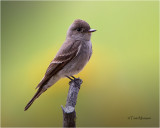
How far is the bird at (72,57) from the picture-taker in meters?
4.03

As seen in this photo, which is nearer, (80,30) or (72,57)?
(72,57)

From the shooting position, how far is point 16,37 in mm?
5445

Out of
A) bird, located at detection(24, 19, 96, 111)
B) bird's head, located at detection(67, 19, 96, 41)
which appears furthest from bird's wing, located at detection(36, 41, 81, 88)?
bird's head, located at detection(67, 19, 96, 41)

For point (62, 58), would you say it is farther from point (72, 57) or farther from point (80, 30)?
point (80, 30)

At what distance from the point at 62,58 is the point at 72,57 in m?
0.13

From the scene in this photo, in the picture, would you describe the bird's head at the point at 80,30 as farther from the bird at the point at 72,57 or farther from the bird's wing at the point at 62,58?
the bird's wing at the point at 62,58

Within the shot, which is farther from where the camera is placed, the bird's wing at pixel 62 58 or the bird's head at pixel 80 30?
the bird's head at pixel 80 30

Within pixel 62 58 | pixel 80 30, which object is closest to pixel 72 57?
pixel 62 58

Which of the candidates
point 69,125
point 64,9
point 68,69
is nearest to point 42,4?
point 64,9

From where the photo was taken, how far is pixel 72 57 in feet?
13.6

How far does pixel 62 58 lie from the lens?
13.5 feet

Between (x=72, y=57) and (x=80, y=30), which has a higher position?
(x=80, y=30)

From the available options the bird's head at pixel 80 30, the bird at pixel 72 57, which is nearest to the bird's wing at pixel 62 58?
the bird at pixel 72 57

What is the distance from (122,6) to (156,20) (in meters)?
0.67
